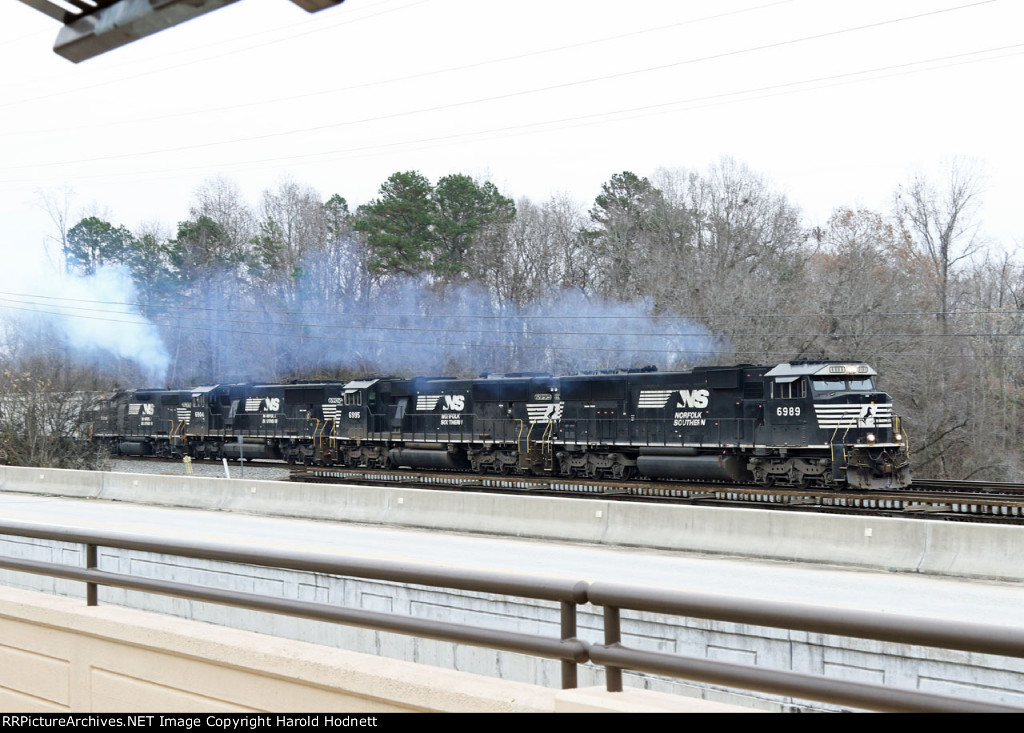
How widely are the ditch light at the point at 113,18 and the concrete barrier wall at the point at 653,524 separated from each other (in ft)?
37.0

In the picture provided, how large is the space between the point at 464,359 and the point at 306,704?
42.4m

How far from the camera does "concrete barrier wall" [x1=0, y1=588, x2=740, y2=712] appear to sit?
3.81 metres

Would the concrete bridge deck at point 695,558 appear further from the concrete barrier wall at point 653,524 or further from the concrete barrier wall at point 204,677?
the concrete barrier wall at point 204,677

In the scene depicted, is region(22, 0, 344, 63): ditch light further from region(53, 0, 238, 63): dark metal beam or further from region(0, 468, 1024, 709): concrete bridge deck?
region(0, 468, 1024, 709): concrete bridge deck

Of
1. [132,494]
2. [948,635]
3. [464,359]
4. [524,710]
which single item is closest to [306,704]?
[524,710]

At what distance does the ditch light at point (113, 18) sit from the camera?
347cm

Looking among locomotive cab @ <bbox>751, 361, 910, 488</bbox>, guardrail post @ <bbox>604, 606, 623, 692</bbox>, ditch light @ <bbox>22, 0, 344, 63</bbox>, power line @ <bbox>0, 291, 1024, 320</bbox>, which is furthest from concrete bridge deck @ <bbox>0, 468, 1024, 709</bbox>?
power line @ <bbox>0, 291, 1024, 320</bbox>

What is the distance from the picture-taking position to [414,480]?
1096 inches

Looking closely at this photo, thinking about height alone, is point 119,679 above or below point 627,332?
below

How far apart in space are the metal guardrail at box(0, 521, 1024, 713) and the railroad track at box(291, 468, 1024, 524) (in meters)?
16.5

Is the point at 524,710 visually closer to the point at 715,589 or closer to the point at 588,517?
the point at 715,589

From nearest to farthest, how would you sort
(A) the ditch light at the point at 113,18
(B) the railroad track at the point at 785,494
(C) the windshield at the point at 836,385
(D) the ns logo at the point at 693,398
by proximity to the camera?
(A) the ditch light at the point at 113,18 → (B) the railroad track at the point at 785,494 → (C) the windshield at the point at 836,385 → (D) the ns logo at the point at 693,398

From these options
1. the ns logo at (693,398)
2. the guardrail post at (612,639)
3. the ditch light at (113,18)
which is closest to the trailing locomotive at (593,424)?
the ns logo at (693,398)

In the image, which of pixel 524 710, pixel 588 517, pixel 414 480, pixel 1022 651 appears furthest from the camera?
pixel 414 480
